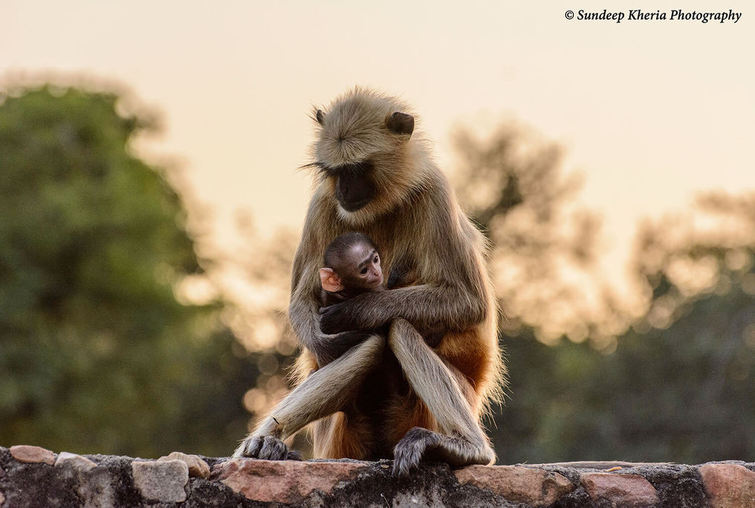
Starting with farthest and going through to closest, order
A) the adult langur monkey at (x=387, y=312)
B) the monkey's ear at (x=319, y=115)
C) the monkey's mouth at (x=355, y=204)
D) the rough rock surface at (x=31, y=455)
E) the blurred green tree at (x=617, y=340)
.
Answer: the blurred green tree at (x=617, y=340) → the monkey's ear at (x=319, y=115) → the monkey's mouth at (x=355, y=204) → the adult langur monkey at (x=387, y=312) → the rough rock surface at (x=31, y=455)

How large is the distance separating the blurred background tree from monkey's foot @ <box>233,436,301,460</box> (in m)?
22.8

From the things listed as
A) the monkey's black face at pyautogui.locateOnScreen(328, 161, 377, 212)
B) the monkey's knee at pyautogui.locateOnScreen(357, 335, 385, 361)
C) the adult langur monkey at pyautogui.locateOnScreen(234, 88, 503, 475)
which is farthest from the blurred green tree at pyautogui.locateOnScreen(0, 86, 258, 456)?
the monkey's knee at pyautogui.locateOnScreen(357, 335, 385, 361)

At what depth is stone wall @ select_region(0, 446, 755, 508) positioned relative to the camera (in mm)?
4555

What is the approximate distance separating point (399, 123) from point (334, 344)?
50.2 inches

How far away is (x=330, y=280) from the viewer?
19.5 feet

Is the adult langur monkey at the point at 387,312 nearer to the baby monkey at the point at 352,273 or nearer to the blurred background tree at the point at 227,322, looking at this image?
the baby monkey at the point at 352,273

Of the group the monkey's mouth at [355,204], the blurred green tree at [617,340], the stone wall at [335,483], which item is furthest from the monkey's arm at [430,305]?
the blurred green tree at [617,340]

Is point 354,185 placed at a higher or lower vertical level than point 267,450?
higher

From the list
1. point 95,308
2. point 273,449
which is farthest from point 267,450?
point 95,308

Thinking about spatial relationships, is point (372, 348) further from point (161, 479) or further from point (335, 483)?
point (161, 479)

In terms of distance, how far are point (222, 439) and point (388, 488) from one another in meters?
30.4

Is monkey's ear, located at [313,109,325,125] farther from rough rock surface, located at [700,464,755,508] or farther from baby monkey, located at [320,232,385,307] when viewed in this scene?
rough rock surface, located at [700,464,755,508]

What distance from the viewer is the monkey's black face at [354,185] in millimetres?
6133

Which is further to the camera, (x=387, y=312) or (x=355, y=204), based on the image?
(x=355, y=204)
